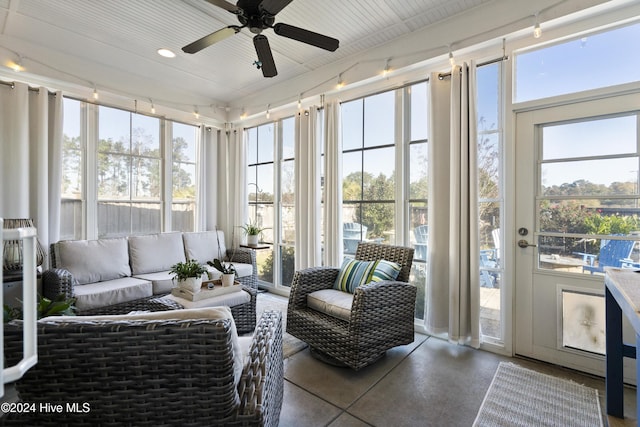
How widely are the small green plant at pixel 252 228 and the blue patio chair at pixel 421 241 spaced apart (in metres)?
2.35

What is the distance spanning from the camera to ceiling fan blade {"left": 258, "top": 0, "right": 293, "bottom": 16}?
6.12 ft

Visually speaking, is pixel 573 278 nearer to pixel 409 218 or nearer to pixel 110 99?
pixel 409 218

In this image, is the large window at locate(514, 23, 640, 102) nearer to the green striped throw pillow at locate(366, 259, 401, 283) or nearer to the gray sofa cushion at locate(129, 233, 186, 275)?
the green striped throw pillow at locate(366, 259, 401, 283)

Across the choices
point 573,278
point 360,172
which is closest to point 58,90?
point 360,172

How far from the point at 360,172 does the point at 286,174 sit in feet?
4.16

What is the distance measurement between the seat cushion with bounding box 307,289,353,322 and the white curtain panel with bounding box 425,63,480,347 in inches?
34.6

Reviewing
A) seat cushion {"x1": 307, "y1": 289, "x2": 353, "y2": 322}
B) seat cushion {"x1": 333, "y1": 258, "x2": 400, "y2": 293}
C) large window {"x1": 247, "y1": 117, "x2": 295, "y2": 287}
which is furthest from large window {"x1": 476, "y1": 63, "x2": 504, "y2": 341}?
large window {"x1": 247, "y1": 117, "x2": 295, "y2": 287}

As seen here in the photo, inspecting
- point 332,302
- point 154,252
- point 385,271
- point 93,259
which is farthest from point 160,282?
point 385,271

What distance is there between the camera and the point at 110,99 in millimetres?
3820

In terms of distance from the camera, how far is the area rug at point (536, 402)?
181cm

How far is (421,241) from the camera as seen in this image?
3.14 m

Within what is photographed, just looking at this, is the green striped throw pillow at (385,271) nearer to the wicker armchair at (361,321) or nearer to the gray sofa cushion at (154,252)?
the wicker armchair at (361,321)

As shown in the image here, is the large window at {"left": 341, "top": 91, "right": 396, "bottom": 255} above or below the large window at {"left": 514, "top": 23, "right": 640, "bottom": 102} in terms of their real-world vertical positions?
below

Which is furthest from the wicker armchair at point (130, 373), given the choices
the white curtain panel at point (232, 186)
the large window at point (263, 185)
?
the white curtain panel at point (232, 186)
